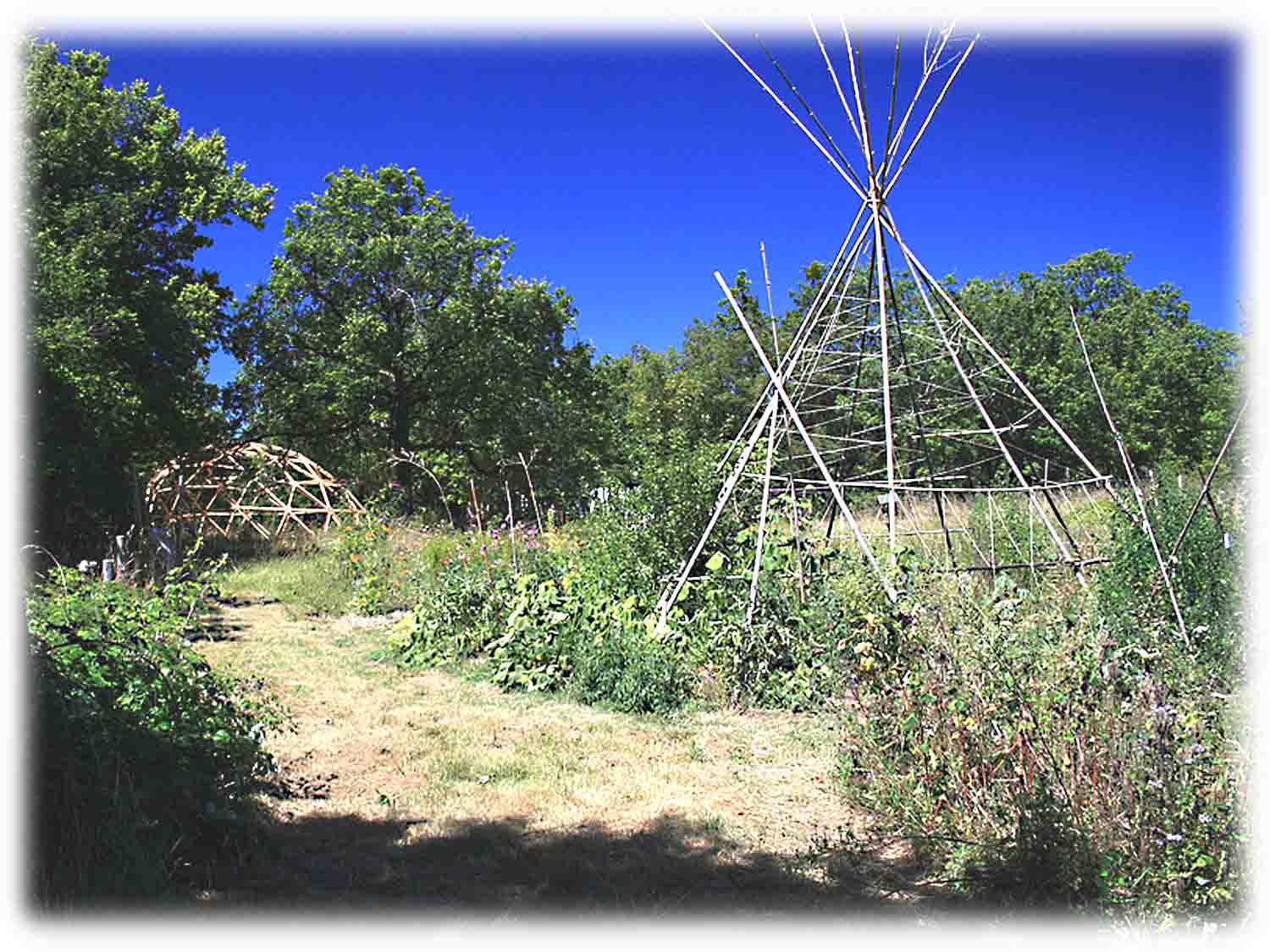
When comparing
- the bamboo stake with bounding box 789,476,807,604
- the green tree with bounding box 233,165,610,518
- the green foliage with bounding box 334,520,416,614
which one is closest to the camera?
the bamboo stake with bounding box 789,476,807,604

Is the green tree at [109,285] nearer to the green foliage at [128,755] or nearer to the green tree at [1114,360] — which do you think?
the green foliage at [128,755]

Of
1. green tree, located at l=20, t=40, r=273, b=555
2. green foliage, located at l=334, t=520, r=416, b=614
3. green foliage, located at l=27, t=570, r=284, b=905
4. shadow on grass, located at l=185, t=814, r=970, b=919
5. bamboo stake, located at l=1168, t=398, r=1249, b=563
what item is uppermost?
green tree, located at l=20, t=40, r=273, b=555

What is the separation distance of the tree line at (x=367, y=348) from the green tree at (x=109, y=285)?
3 centimetres

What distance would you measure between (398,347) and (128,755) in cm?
1711

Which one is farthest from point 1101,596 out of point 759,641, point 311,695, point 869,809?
point 311,695

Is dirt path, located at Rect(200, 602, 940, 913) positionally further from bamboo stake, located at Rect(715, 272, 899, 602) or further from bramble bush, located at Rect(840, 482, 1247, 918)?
bamboo stake, located at Rect(715, 272, 899, 602)

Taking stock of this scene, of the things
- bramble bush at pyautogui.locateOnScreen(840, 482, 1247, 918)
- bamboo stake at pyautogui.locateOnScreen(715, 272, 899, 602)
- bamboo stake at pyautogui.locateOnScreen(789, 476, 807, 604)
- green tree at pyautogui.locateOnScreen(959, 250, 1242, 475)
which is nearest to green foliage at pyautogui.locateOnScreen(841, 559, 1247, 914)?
bramble bush at pyautogui.locateOnScreen(840, 482, 1247, 918)

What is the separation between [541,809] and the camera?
154 inches

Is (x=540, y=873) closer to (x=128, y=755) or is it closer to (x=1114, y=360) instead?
(x=128, y=755)

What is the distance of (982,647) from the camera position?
3215mm

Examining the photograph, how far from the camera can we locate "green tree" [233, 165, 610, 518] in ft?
62.3

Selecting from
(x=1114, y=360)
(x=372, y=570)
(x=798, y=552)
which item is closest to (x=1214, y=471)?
(x=798, y=552)

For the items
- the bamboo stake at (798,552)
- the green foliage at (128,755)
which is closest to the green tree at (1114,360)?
the bamboo stake at (798,552)

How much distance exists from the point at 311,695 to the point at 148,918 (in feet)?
10.9
